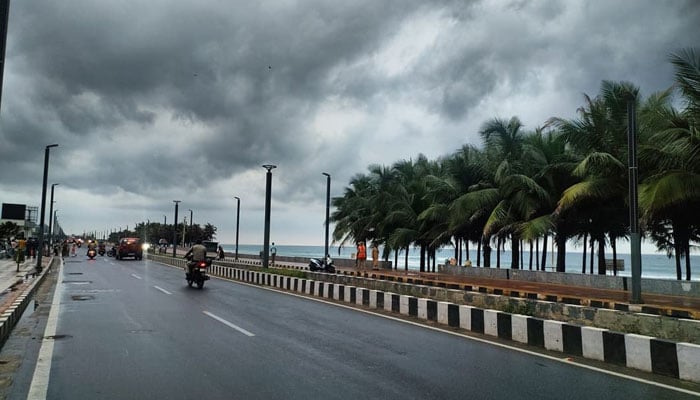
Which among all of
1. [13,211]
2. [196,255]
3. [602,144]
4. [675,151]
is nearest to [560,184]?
[602,144]

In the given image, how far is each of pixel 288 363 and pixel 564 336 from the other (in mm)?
4525

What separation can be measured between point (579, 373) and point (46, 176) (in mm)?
30913

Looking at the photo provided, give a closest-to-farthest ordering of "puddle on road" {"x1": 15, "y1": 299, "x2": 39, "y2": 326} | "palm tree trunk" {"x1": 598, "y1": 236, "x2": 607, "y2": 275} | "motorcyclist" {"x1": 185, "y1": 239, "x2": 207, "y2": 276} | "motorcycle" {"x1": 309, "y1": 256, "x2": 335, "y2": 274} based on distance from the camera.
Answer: "puddle on road" {"x1": 15, "y1": 299, "x2": 39, "y2": 326}, "motorcyclist" {"x1": 185, "y1": 239, "x2": 207, "y2": 276}, "palm tree trunk" {"x1": 598, "y1": 236, "x2": 607, "y2": 275}, "motorcycle" {"x1": 309, "y1": 256, "x2": 335, "y2": 274}

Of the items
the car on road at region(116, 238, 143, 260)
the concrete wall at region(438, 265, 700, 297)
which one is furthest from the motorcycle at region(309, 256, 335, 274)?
the car on road at region(116, 238, 143, 260)

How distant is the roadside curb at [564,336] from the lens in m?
6.88

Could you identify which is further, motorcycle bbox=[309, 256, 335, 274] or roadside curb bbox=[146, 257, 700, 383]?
motorcycle bbox=[309, 256, 335, 274]

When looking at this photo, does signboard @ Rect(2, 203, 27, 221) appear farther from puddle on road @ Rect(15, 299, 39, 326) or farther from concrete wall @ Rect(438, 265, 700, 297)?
puddle on road @ Rect(15, 299, 39, 326)

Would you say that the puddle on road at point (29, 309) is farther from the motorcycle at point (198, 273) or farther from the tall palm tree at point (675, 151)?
the tall palm tree at point (675, 151)

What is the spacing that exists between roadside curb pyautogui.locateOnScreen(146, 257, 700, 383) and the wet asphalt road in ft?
2.73

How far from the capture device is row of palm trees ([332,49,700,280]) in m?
16.8

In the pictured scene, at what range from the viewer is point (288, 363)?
23.1 ft

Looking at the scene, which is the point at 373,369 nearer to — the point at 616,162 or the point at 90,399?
the point at 90,399

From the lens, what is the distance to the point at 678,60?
51.4ft

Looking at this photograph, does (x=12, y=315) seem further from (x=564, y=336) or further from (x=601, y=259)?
(x=601, y=259)
